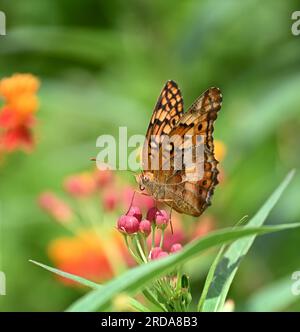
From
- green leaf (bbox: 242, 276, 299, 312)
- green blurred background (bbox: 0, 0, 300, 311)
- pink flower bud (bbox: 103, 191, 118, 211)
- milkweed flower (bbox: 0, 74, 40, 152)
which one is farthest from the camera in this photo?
green blurred background (bbox: 0, 0, 300, 311)

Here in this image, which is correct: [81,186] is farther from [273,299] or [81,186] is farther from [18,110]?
[273,299]

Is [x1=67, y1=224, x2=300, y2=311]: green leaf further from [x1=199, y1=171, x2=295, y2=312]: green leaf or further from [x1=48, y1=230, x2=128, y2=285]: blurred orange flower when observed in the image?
[x1=48, y1=230, x2=128, y2=285]: blurred orange flower

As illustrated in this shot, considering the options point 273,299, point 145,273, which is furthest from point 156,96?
point 145,273

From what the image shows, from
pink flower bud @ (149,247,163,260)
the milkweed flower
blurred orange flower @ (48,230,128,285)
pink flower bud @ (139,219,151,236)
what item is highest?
the milkweed flower

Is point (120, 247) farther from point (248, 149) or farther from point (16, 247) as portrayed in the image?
point (16, 247)

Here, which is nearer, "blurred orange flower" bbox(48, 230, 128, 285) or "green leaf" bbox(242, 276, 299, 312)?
"green leaf" bbox(242, 276, 299, 312)

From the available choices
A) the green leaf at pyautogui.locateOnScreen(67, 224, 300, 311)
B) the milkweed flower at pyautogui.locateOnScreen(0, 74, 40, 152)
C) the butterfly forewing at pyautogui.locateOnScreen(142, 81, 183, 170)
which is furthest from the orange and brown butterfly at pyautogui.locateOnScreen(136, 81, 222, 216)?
the green leaf at pyautogui.locateOnScreen(67, 224, 300, 311)

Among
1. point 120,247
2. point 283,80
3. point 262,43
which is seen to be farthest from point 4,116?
point 262,43
